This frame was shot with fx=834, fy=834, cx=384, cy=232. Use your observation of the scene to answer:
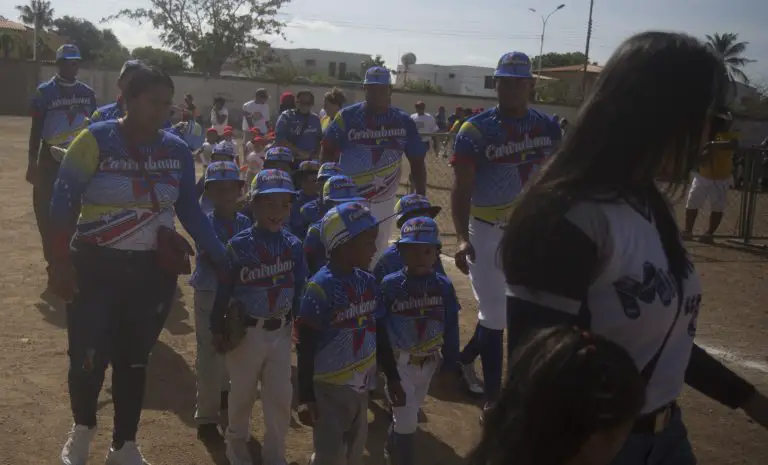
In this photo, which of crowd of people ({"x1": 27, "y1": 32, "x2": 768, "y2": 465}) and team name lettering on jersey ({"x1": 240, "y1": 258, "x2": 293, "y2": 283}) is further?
team name lettering on jersey ({"x1": 240, "y1": 258, "x2": 293, "y2": 283})

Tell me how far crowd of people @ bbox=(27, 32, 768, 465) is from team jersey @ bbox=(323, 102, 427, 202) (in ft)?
0.06

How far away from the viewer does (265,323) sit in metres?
4.41

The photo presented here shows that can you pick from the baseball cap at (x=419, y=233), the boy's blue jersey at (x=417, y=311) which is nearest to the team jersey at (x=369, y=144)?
the baseball cap at (x=419, y=233)

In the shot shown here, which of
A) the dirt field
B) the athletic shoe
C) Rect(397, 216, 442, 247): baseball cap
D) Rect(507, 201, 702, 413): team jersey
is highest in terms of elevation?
Rect(507, 201, 702, 413): team jersey

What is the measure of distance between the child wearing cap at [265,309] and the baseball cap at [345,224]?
453mm

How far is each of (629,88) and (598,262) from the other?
17.8 inches

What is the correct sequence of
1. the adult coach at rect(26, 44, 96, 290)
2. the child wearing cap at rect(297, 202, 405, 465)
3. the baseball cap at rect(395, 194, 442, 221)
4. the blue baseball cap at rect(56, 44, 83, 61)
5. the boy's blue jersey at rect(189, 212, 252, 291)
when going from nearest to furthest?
the child wearing cap at rect(297, 202, 405, 465) < the boy's blue jersey at rect(189, 212, 252, 291) < the baseball cap at rect(395, 194, 442, 221) < the adult coach at rect(26, 44, 96, 290) < the blue baseball cap at rect(56, 44, 83, 61)

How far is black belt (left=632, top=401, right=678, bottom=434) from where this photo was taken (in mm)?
2188

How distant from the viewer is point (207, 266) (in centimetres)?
492

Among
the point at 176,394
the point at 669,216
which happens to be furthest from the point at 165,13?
the point at 669,216

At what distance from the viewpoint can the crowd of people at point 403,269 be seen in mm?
1998

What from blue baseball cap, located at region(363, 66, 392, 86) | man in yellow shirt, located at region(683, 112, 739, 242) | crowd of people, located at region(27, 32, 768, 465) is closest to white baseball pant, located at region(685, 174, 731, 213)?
man in yellow shirt, located at region(683, 112, 739, 242)

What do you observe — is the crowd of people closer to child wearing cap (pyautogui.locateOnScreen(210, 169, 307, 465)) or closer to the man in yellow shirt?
child wearing cap (pyautogui.locateOnScreen(210, 169, 307, 465))

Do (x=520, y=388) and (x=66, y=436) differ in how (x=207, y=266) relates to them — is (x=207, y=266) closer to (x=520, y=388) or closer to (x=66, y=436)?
(x=66, y=436)
